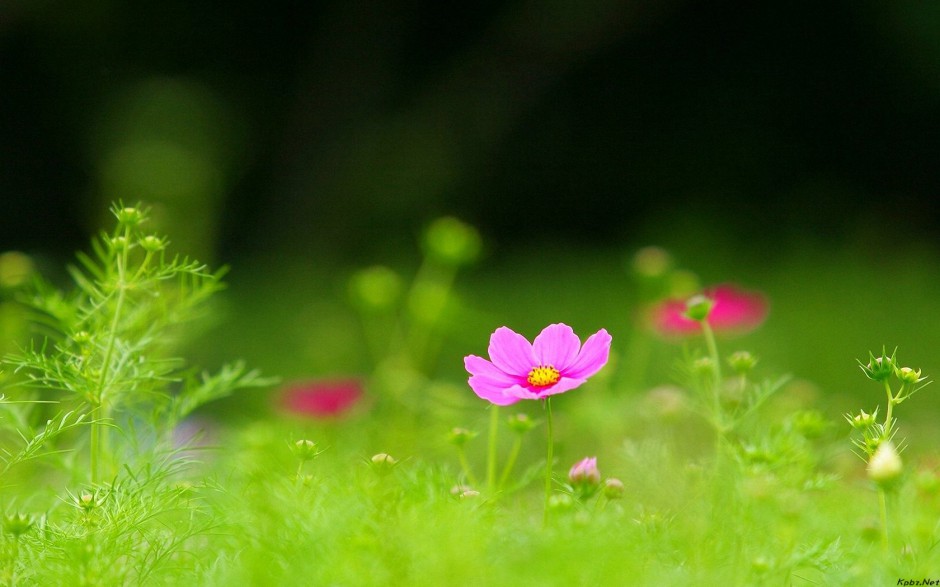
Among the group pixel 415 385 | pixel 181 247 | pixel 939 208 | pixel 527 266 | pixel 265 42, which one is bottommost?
pixel 415 385

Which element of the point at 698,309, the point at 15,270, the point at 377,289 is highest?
the point at 377,289

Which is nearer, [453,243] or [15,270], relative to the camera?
[15,270]

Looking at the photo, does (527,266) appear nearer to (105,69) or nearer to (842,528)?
(105,69)

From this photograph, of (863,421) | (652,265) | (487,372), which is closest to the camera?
(863,421)

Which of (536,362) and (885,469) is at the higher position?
(536,362)

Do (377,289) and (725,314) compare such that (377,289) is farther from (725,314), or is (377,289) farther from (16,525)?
(16,525)

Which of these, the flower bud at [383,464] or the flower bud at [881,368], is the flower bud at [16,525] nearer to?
the flower bud at [383,464]

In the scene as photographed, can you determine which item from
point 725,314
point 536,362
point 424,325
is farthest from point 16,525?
point 725,314

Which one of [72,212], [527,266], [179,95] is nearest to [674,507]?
[179,95]
